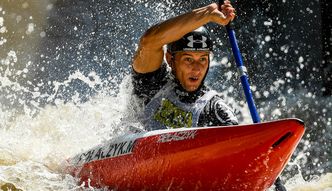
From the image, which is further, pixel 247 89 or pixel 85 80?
pixel 85 80

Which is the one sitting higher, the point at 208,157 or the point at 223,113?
the point at 223,113

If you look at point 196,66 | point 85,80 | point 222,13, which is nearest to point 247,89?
point 196,66

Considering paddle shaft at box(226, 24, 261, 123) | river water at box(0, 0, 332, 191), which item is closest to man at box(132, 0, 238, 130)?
paddle shaft at box(226, 24, 261, 123)

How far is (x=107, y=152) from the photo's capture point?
4160mm

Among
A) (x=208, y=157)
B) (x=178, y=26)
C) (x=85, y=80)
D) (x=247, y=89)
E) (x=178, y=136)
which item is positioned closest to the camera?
(x=208, y=157)

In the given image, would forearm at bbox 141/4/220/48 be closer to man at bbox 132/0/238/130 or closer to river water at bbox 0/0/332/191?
man at bbox 132/0/238/130

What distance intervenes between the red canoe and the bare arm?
689 millimetres

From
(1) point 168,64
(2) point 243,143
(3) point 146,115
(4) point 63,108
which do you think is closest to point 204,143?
(2) point 243,143

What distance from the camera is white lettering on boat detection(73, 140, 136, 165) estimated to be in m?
3.92

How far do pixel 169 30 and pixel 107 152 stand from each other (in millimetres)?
1063

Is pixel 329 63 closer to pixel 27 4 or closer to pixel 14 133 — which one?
pixel 14 133

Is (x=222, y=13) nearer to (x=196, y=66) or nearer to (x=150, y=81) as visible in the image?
(x=196, y=66)

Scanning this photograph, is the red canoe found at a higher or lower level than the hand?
lower

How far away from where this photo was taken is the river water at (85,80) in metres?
7.04
